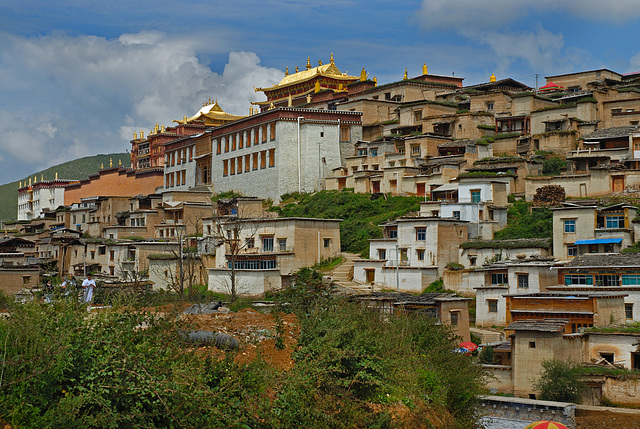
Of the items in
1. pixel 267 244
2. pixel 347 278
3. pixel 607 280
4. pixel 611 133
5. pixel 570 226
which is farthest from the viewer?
pixel 611 133

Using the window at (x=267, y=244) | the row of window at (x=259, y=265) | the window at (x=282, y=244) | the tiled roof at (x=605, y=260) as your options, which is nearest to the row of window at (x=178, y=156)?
the window at (x=267, y=244)

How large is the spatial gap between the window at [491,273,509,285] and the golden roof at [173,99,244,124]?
44.5 meters

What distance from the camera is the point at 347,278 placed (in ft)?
119

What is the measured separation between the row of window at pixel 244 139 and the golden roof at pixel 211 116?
45.2 ft

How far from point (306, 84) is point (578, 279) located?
4191cm

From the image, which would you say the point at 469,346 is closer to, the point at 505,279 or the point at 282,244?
the point at 505,279

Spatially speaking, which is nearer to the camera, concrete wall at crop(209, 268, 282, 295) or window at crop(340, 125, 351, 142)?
concrete wall at crop(209, 268, 282, 295)

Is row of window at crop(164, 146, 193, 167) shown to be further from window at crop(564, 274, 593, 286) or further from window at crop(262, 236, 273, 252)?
window at crop(564, 274, 593, 286)

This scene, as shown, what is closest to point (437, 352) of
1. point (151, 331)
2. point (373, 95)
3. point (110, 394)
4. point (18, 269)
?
point (151, 331)

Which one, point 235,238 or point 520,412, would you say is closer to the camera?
point 520,412

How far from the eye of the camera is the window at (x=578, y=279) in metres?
29.6

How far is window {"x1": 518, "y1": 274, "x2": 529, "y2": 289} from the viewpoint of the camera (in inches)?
1210

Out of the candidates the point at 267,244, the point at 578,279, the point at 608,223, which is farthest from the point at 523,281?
the point at 267,244

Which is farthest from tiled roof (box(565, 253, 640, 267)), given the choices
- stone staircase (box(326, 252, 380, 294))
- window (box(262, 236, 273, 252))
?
window (box(262, 236, 273, 252))
